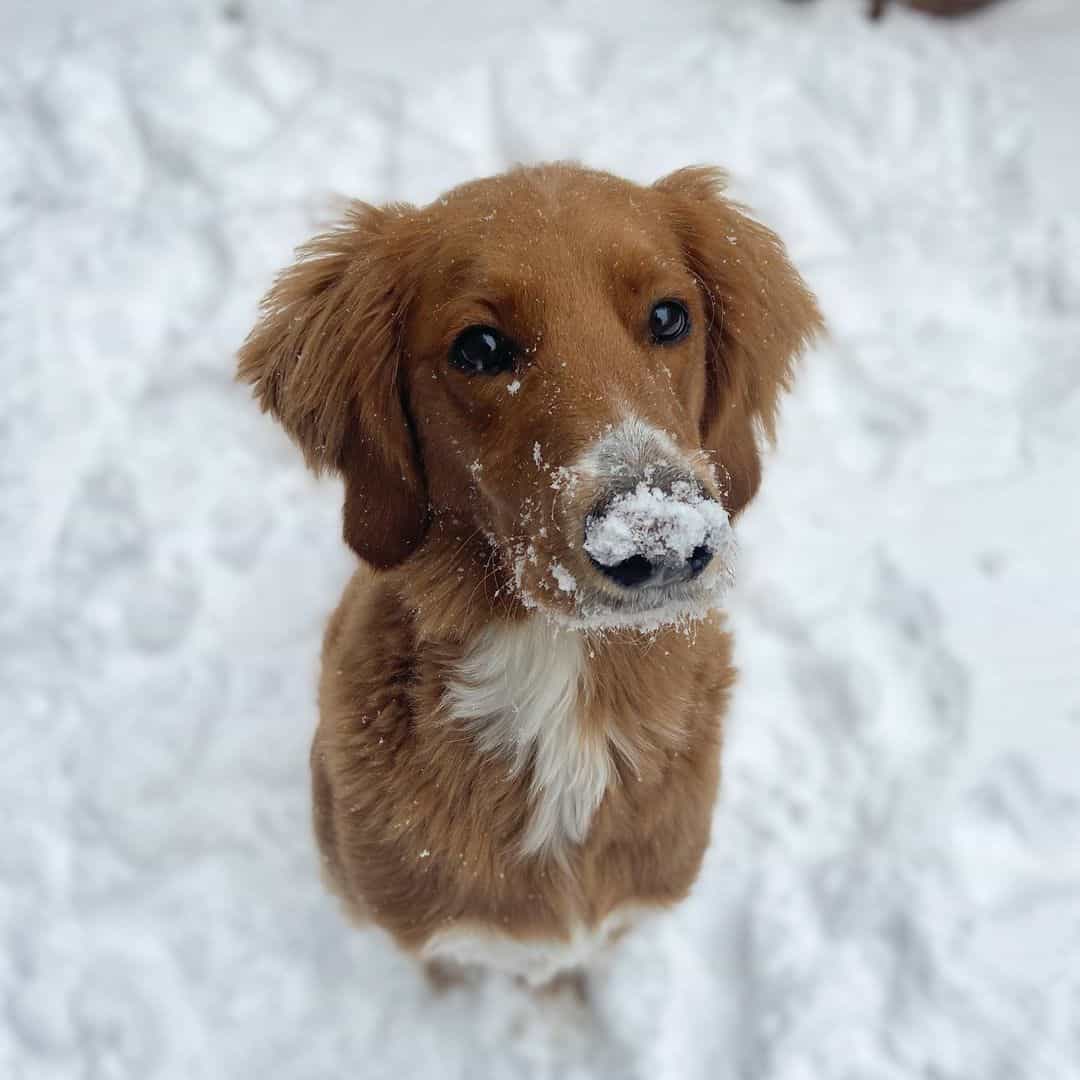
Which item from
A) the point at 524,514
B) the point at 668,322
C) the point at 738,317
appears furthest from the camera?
the point at 738,317

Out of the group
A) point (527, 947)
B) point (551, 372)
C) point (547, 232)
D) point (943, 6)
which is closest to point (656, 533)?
point (551, 372)

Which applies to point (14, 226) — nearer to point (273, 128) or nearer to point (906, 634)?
point (273, 128)

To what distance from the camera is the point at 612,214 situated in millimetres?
2303

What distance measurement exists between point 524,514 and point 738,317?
32.4 inches

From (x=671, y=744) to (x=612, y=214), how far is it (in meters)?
1.31

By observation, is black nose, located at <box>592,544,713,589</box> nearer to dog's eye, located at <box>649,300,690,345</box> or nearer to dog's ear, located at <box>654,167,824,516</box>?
dog's eye, located at <box>649,300,690,345</box>

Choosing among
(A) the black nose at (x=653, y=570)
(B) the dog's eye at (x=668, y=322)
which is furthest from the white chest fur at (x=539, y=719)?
(B) the dog's eye at (x=668, y=322)

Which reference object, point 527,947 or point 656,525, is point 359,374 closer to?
point 656,525

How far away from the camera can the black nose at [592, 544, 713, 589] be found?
6.09 ft

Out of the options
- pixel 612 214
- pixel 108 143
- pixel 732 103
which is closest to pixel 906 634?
pixel 612 214

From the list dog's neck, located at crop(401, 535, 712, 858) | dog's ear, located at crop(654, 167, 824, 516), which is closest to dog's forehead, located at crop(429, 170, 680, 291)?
dog's ear, located at crop(654, 167, 824, 516)

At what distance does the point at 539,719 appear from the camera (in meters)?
2.60

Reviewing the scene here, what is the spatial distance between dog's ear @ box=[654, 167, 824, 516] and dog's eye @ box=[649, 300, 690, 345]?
19 centimetres

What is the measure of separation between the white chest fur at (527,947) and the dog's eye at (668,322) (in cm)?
157
